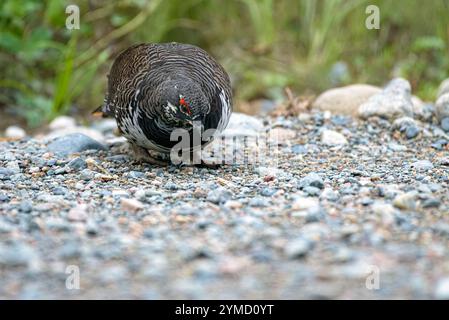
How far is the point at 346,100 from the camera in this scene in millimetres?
8188

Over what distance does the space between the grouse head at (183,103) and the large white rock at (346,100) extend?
3288 mm

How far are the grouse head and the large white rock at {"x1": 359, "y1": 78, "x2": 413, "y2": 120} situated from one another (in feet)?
10.1

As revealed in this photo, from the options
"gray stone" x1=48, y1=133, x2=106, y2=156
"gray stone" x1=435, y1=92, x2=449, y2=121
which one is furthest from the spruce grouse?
"gray stone" x1=435, y1=92, x2=449, y2=121

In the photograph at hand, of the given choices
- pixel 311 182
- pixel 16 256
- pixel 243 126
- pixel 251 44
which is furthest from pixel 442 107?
pixel 16 256

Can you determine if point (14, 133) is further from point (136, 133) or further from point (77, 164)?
point (136, 133)

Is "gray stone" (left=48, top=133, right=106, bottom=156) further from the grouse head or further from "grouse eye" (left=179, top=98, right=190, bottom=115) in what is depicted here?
"grouse eye" (left=179, top=98, right=190, bottom=115)

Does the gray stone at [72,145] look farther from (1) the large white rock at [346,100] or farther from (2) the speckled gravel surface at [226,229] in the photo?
(1) the large white rock at [346,100]

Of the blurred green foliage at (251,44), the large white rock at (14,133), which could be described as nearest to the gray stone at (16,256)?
the large white rock at (14,133)

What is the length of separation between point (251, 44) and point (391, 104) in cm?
426

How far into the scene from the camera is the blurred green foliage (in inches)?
378

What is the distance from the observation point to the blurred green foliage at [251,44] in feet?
31.5

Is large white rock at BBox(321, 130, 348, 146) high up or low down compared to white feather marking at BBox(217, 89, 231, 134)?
up

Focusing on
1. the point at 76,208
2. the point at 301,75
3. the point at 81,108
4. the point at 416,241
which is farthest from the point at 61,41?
the point at 416,241
